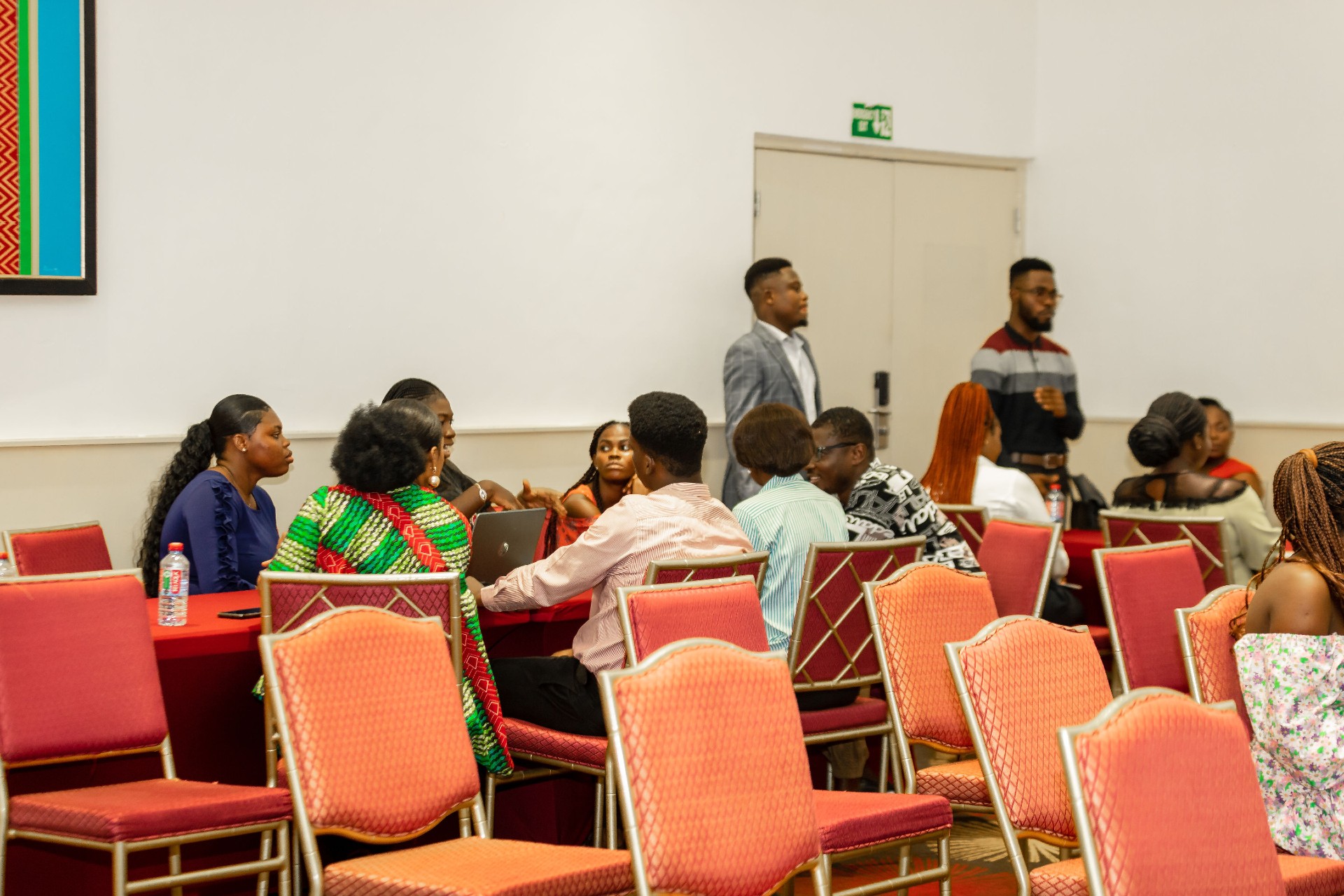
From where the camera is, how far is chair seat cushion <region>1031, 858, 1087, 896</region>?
2.51 meters

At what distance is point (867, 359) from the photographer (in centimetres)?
757

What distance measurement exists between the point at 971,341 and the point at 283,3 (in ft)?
13.3

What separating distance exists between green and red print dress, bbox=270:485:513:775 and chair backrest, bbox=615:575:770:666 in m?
0.49

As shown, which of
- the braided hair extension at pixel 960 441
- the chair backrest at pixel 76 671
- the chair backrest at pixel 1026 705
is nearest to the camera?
the chair backrest at pixel 1026 705

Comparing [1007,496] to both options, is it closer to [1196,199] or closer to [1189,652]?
[1189,652]

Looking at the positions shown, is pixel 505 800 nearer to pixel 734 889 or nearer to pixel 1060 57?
pixel 734 889

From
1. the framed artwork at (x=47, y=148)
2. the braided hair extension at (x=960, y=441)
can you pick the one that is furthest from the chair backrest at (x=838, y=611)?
the framed artwork at (x=47, y=148)

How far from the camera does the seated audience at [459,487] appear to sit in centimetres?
474

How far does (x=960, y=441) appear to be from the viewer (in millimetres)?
5070

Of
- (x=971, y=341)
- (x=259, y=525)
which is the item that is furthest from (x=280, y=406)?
(x=971, y=341)

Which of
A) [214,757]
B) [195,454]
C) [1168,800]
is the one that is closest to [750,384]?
[195,454]

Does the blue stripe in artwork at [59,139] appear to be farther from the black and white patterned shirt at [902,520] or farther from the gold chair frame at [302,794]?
the gold chair frame at [302,794]

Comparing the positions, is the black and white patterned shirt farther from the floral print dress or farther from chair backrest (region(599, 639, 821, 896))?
chair backrest (region(599, 639, 821, 896))

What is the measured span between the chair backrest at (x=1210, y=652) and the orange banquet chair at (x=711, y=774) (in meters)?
1.03
